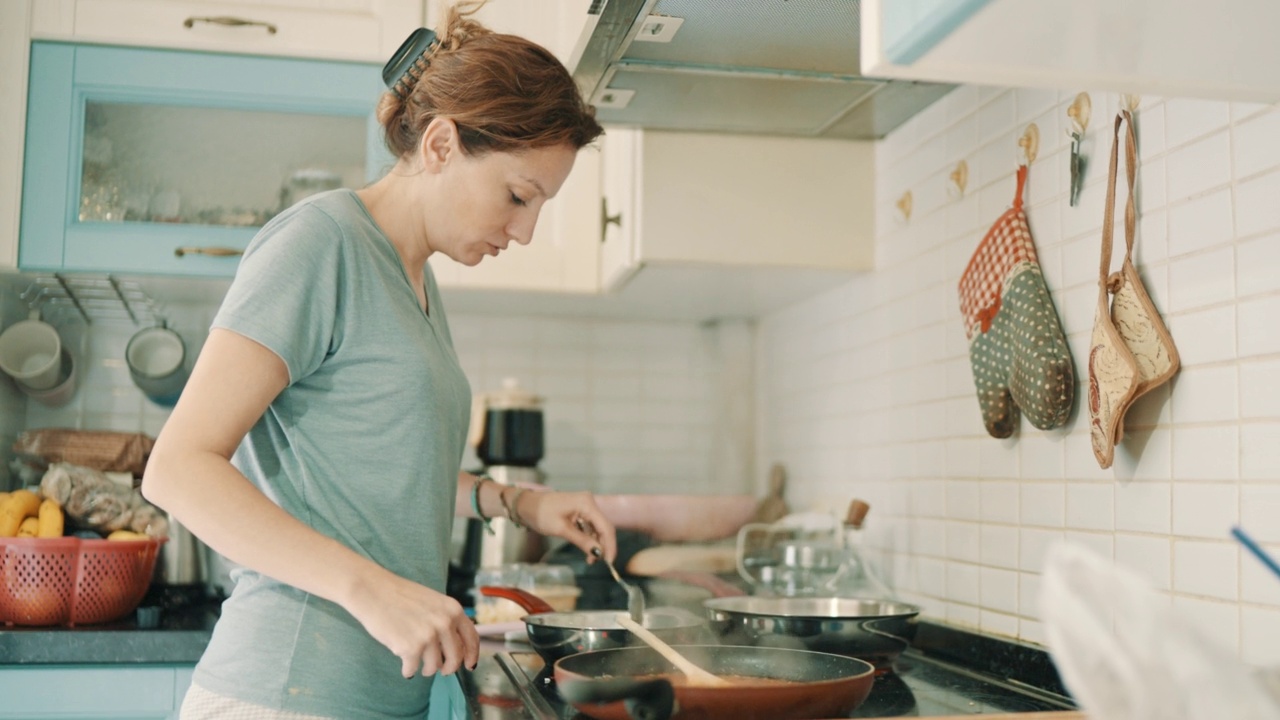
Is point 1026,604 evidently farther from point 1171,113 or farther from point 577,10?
point 577,10

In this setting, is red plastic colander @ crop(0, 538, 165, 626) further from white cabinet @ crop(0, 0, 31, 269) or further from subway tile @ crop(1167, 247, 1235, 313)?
subway tile @ crop(1167, 247, 1235, 313)

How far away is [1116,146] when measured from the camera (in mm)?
1139

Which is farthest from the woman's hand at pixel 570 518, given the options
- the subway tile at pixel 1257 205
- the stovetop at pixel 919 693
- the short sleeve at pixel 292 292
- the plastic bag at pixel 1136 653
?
the plastic bag at pixel 1136 653

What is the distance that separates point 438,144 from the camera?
44.6 inches

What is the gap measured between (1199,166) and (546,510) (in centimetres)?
81

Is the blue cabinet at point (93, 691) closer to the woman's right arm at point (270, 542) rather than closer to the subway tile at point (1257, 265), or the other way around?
the woman's right arm at point (270, 542)

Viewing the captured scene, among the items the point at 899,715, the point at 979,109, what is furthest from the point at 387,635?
the point at 979,109

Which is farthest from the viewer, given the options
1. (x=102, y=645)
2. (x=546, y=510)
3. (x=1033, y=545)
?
(x=102, y=645)

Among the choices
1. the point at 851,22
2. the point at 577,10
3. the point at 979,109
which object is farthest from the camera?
the point at 979,109

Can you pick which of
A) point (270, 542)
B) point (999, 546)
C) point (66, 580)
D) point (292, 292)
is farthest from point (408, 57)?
point (66, 580)

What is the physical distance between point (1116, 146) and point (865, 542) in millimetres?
850

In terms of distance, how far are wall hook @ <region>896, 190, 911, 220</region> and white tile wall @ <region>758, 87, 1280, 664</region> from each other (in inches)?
0.9

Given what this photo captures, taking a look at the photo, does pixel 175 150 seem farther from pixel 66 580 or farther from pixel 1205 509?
pixel 1205 509

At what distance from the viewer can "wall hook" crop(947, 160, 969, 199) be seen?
1.50m
